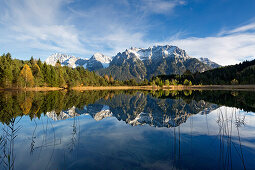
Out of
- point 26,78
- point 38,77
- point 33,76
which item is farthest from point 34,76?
point 26,78

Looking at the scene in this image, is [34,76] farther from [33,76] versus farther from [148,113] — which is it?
[148,113]

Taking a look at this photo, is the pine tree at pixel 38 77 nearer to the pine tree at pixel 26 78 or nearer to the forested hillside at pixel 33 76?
the forested hillside at pixel 33 76

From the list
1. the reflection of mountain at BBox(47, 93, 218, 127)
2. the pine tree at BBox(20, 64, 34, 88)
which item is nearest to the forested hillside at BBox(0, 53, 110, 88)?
the pine tree at BBox(20, 64, 34, 88)

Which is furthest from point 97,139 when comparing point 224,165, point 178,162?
point 224,165

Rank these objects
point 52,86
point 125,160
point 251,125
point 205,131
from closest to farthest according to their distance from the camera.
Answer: point 125,160
point 205,131
point 251,125
point 52,86

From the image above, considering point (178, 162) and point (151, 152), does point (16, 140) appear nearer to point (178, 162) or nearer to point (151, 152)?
point (151, 152)

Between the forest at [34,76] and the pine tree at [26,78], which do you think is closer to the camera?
the forest at [34,76]

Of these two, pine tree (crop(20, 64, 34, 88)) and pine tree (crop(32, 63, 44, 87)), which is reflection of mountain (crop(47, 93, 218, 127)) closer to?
pine tree (crop(20, 64, 34, 88))

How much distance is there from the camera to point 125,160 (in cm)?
835

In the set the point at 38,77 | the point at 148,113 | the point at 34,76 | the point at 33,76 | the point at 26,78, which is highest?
the point at 34,76

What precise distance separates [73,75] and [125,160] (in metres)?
114

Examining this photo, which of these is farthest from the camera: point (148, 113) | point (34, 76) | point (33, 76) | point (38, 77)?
point (34, 76)

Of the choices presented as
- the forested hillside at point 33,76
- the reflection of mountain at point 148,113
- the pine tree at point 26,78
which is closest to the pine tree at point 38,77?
the forested hillside at point 33,76

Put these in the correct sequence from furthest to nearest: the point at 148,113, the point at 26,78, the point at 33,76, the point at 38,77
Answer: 1. the point at 38,77
2. the point at 33,76
3. the point at 26,78
4. the point at 148,113
